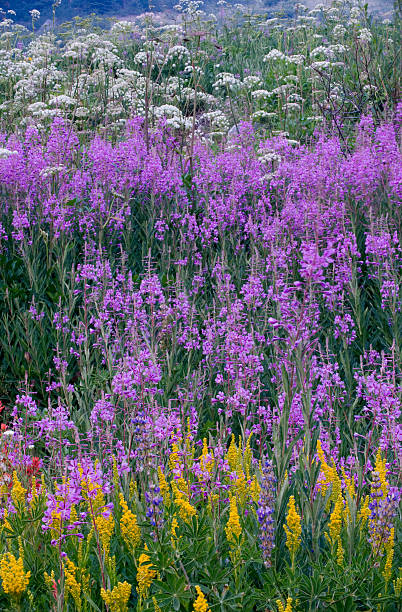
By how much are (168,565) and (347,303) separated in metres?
3.17

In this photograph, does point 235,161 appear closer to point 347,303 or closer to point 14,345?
point 347,303

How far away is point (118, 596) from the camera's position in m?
1.88

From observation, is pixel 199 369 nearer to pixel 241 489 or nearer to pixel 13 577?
pixel 241 489

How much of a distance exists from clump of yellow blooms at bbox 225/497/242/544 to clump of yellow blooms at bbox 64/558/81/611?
0.47m

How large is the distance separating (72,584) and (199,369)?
1.81 meters

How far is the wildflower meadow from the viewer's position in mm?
2027

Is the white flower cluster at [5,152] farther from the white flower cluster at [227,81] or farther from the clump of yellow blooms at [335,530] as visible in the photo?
the white flower cluster at [227,81]

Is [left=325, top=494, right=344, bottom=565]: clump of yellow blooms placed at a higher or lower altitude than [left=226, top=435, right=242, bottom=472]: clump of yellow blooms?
lower

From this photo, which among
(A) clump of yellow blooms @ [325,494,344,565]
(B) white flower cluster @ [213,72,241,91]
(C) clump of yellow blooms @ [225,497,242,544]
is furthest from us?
(B) white flower cluster @ [213,72,241,91]

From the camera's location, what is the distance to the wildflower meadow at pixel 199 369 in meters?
2.03

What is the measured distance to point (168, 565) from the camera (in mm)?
1936

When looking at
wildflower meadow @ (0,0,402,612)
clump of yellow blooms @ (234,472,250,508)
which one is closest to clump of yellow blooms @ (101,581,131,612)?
wildflower meadow @ (0,0,402,612)

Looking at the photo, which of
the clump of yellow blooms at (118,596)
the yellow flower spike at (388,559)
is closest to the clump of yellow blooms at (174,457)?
the clump of yellow blooms at (118,596)

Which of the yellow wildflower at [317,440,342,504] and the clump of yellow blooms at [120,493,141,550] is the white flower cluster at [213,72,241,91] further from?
the clump of yellow blooms at [120,493,141,550]
